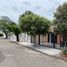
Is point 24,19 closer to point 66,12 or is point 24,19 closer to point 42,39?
point 42,39

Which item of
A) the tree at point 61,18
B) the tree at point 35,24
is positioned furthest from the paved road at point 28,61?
the tree at point 35,24

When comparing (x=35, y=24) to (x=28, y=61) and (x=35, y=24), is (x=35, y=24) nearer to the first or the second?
(x=35, y=24)

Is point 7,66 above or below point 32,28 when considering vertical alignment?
below

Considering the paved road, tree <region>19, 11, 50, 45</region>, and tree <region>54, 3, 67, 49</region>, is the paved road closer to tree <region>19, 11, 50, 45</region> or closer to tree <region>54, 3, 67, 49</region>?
tree <region>54, 3, 67, 49</region>

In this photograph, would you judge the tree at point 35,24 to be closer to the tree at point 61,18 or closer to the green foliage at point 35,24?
the green foliage at point 35,24

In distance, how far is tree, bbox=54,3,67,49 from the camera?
22.2 meters

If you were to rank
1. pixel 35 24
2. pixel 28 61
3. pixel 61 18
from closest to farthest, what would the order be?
pixel 28 61 → pixel 61 18 → pixel 35 24

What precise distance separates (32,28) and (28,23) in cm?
139

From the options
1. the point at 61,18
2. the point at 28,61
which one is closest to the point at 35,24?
the point at 61,18

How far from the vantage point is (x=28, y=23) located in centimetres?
3972

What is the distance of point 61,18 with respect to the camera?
74.5ft

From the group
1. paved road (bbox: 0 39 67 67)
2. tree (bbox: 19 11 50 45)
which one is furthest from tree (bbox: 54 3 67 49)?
tree (bbox: 19 11 50 45)

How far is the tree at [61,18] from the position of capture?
22.2m

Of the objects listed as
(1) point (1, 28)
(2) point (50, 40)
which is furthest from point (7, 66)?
(1) point (1, 28)
